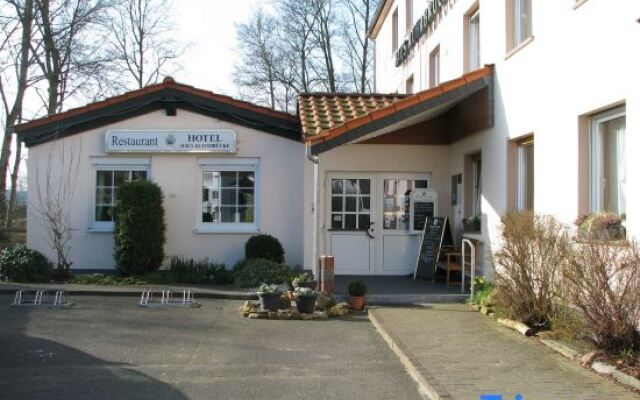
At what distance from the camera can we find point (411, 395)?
591cm

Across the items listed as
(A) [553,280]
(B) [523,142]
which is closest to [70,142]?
(B) [523,142]

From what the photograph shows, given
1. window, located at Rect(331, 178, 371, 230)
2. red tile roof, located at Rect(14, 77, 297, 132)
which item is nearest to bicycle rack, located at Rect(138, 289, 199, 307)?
window, located at Rect(331, 178, 371, 230)

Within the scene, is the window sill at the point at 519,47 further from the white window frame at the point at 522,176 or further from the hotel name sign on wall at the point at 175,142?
the hotel name sign on wall at the point at 175,142

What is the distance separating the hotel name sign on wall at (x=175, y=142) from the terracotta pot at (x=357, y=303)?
460cm

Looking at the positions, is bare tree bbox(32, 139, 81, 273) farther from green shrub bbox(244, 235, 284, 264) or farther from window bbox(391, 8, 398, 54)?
window bbox(391, 8, 398, 54)

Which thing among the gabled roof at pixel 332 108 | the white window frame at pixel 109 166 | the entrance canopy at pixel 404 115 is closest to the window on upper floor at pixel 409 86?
the gabled roof at pixel 332 108

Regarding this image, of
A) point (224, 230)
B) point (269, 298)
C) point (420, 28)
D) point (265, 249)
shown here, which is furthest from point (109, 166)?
point (420, 28)

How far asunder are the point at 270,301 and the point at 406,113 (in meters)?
3.75

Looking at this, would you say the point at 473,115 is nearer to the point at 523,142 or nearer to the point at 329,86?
the point at 523,142

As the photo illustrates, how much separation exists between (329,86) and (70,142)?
82.6ft

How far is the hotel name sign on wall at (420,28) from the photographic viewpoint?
1465 centimetres

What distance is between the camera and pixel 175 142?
1353 centimetres

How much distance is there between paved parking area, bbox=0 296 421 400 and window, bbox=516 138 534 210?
10.1 ft

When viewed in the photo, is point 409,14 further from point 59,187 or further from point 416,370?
point 416,370
